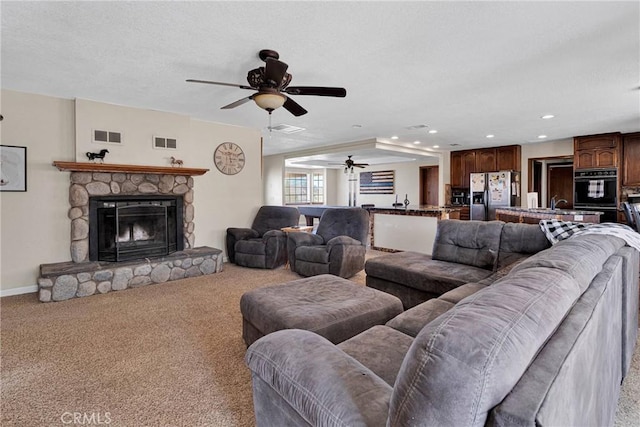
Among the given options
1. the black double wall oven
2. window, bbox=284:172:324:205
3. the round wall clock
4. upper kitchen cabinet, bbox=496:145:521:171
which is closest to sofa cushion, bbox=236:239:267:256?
the round wall clock

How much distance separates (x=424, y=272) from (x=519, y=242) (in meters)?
0.85

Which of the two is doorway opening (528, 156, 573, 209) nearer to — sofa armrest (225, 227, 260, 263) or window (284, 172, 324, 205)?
sofa armrest (225, 227, 260, 263)

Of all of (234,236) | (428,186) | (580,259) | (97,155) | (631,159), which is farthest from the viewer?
(428,186)

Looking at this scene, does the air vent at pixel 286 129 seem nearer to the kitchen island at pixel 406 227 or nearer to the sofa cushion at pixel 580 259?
the kitchen island at pixel 406 227

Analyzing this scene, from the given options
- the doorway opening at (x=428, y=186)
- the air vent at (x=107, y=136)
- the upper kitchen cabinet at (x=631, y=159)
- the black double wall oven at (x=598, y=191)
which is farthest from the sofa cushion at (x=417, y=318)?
the doorway opening at (x=428, y=186)

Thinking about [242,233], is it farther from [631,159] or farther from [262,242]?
[631,159]

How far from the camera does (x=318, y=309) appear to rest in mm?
1995

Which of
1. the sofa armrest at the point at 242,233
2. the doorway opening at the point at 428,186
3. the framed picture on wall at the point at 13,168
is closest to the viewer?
the framed picture on wall at the point at 13,168

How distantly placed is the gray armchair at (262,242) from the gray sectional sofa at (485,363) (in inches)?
135

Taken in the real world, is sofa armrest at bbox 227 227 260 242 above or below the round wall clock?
below

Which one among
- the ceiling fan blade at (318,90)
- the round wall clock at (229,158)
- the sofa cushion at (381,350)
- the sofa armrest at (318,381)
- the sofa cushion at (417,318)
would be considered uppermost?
the ceiling fan blade at (318,90)

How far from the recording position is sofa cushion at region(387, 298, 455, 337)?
1714 mm

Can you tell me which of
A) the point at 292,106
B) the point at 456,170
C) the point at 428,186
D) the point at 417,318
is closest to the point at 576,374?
the point at 417,318

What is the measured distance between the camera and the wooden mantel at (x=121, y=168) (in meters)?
3.79
